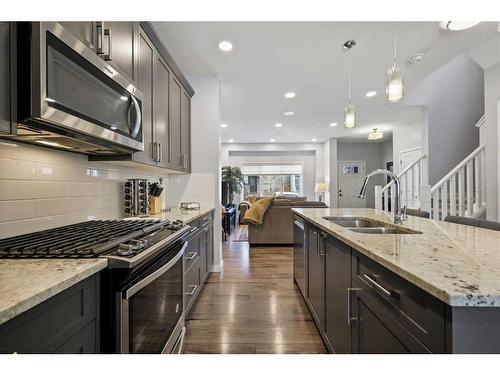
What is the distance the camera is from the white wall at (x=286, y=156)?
8.73 m

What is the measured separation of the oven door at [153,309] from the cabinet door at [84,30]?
107 cm

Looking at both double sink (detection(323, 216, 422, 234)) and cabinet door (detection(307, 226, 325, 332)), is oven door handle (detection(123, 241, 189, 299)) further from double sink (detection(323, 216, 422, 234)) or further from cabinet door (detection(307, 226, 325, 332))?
double sink (detection(323, 216, 422, 234))

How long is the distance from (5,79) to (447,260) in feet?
5.10

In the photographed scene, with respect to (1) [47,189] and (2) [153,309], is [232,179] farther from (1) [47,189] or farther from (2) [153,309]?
(2) [153,309]

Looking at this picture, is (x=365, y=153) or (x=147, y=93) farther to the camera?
(x=365, y=153)

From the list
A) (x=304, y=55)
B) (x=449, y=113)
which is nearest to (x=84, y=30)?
(x=304, y=55)

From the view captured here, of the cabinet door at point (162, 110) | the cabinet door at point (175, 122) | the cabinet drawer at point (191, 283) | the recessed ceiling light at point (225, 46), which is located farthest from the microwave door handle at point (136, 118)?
the recessed ceiling light at point (225, 46)

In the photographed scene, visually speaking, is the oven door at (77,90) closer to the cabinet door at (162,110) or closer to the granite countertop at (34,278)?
the granite countertop at (34,278)

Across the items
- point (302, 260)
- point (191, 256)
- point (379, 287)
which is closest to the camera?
point (379, 287)

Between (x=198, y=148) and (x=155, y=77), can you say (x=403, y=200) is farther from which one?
(x=155, y=77)

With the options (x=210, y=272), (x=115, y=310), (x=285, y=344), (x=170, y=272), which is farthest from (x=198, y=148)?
(x=115, y=310)

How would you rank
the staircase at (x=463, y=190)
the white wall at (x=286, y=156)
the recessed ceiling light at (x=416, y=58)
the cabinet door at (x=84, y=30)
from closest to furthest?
the cabinet door at (x=84, y=30)
the recessed ceiling light at (x=416, y=58)
the staircase at (x=463, y=190)
the white wall at (x=286, y=156)

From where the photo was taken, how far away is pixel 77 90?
104 centimetres
